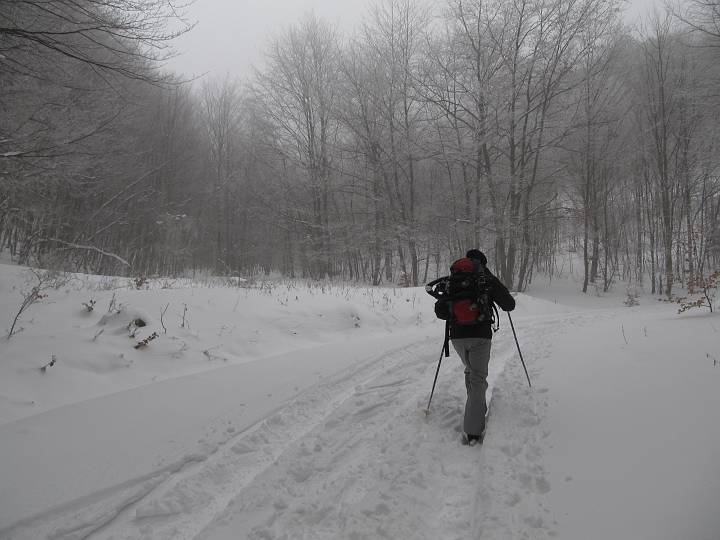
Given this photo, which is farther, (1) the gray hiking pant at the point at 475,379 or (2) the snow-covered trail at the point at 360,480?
(1) the gray hiking pant at the point at 475,379

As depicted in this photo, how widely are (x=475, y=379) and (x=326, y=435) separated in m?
1.53

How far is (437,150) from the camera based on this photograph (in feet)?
55.0

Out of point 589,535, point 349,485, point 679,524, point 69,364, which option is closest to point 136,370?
point 69,364

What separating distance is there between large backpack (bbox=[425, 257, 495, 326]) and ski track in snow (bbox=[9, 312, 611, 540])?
3.48 feet

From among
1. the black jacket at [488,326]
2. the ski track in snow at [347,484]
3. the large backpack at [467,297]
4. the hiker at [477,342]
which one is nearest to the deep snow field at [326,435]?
the ski track in snow at [347,484]

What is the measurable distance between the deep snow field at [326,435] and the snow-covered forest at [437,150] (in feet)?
20.4

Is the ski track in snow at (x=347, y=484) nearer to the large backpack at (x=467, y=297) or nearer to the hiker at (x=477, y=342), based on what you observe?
the hiker at (x=477, y=342)

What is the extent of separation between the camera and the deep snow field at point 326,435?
7.77ft

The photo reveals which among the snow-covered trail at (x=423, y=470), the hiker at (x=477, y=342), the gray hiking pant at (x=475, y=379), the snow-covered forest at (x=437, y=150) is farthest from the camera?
the snow-covered forest at (x=437, y=150)

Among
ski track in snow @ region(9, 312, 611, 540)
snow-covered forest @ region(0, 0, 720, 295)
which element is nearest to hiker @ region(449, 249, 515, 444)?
ski track in snow @ region(9, 312, 611, 540)

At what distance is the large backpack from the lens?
371cm

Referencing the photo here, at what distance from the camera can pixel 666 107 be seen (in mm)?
17000

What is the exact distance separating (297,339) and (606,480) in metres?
5.54

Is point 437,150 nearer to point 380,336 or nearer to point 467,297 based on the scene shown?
point 380,336
